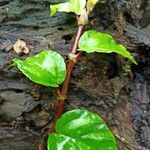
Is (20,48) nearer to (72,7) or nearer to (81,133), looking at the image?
(72,7)

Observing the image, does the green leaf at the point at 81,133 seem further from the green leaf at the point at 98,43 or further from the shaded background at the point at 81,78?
the green leaf at the point at 98,43

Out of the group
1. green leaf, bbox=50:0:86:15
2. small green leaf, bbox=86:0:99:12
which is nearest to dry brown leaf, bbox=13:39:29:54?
green leaf, bbox=50:0:86:15

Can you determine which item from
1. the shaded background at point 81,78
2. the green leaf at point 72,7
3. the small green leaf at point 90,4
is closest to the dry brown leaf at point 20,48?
the shaded background at point 81,78

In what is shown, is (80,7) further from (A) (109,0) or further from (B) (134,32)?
(B) (134,32)

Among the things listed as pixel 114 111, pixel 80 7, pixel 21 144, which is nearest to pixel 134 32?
pixel 80 7

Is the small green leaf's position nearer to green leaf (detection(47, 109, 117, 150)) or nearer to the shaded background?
the shaded background
